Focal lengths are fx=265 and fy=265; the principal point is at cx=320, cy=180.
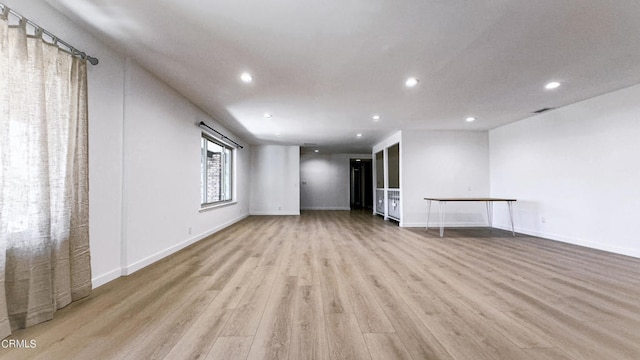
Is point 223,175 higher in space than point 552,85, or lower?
lower

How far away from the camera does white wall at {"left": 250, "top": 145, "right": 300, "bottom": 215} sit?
931cm

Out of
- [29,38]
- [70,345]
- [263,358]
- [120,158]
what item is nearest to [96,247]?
[120,158]

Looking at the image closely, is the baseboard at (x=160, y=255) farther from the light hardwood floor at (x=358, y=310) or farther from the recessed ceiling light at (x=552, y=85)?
the recessed ceiling light at (x=552, y=85)

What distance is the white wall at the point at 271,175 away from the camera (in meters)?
9.31

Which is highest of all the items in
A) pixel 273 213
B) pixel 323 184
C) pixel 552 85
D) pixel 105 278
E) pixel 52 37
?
pixel 552 85

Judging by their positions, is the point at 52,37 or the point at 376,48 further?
the point at 376,48

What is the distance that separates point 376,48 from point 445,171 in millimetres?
4904

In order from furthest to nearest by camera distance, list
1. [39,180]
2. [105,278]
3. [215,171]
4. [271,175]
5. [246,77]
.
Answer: [271,175], [215,171], [246,77], [105,278], [39,180]

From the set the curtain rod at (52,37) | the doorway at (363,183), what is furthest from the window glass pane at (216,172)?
the doorway at (363,183)

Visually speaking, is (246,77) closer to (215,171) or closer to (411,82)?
(411,82)

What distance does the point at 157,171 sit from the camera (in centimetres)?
349

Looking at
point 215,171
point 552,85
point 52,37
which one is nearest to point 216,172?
point 215,171

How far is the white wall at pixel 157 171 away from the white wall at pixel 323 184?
682 centimetres

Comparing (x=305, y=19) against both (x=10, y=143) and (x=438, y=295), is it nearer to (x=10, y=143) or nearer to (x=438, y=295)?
(x=10, y=143)
